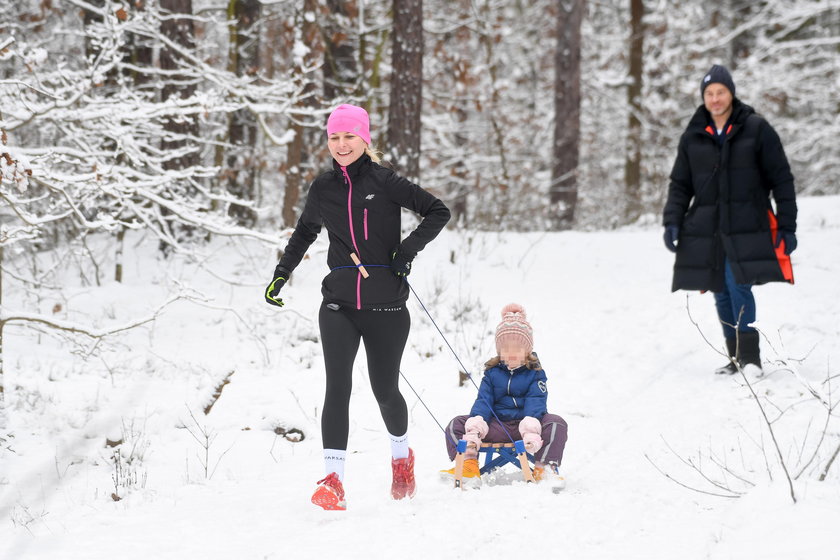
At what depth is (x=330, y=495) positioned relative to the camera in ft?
12.0

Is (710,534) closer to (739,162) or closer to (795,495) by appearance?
(795,495)

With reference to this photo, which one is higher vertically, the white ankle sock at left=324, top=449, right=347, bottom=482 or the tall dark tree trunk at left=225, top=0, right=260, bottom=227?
the tall dark tree trunk at left=225, top=0, right=260, bottom=227

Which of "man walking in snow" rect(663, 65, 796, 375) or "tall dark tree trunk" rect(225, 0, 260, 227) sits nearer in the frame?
"man walking in snow" rect(663, 65, 796, 375)

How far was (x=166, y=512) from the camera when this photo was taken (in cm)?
384

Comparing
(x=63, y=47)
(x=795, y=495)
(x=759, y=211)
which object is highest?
(x=63, y=47)

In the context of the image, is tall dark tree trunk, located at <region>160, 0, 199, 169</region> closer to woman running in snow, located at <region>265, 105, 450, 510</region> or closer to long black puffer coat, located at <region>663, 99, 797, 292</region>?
woman running in snow, located at <region>265, 105, 450, 510</region>

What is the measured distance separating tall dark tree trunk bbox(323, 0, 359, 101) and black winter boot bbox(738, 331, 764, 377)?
7.42 metres

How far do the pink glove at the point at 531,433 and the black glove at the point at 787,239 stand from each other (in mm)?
2449

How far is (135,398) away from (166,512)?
7.59ft

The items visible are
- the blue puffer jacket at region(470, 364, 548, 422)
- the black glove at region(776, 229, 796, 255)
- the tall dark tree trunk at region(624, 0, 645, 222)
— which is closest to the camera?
the blue puffer jacket at region(470, 364, 548, 422)

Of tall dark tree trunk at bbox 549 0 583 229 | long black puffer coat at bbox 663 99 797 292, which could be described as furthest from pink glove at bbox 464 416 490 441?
tall dark tree trunk at bbox 549 0 583 229

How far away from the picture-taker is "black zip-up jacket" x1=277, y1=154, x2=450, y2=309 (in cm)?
372

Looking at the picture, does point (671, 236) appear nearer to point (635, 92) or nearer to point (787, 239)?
point (787, 239)

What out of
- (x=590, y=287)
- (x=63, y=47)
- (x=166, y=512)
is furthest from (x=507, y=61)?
(x=166, y=512)
